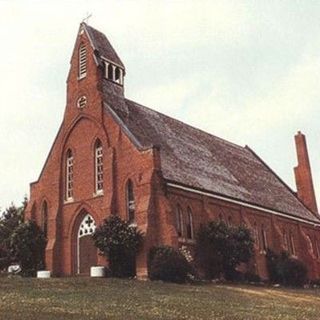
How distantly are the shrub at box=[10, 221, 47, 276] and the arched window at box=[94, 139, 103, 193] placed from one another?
5.81 metres

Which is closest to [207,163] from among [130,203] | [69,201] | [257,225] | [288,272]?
[257,225]

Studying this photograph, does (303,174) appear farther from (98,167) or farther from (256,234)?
(98,167)

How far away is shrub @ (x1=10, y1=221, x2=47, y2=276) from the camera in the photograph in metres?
37.4

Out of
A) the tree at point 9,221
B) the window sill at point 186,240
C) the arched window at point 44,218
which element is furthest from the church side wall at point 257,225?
the tree at point 9,221

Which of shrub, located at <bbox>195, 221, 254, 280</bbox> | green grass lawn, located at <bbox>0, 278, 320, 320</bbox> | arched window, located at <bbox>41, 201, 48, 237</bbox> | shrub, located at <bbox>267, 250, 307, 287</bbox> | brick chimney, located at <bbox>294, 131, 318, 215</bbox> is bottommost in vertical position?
green grass lawn, located at <bbox>0, 278, 320, 320</bbox>

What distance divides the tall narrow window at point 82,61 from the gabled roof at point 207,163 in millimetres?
3791

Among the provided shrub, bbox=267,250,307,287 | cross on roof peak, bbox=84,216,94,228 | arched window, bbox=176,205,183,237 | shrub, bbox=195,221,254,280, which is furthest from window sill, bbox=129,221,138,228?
shrub, bbox=267,250,307,287

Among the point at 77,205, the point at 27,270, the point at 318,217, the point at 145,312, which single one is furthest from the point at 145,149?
the point at 318,217

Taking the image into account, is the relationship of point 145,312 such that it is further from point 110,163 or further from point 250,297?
point 110,163

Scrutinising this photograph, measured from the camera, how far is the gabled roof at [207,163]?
124ft

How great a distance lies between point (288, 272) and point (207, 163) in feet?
34.2

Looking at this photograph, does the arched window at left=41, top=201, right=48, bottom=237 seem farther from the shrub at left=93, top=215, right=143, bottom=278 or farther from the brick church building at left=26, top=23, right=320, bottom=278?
the shrub at left=93, top=215, right=143, bottom=278

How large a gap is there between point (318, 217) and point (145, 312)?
41.6 meters

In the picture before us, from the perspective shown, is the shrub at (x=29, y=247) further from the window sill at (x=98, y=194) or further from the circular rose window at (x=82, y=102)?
the circular rose window at (x=82, y=102)
